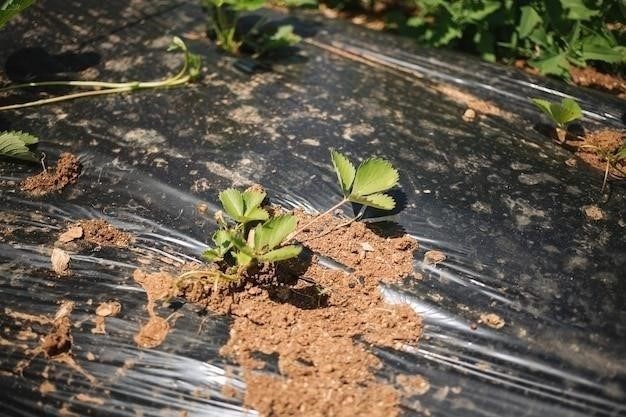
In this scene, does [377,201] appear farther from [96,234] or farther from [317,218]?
[96,234]

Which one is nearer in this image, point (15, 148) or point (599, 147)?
point (15, 148)

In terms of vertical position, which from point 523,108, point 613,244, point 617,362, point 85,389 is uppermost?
point 523,108

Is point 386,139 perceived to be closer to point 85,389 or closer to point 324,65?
point 324,65

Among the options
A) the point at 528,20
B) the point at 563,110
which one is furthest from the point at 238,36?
the point at 563,110

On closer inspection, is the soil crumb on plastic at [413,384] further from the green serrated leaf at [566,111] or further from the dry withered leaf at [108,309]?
the green serrated leaf at [566,111]

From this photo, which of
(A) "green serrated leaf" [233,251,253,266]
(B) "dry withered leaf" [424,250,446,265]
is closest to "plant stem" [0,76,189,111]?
(A) "green serrated leaf" [233,251,253,266]

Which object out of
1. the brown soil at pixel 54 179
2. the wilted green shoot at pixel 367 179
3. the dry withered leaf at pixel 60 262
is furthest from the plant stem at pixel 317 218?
the brown soil at pixel 54 179

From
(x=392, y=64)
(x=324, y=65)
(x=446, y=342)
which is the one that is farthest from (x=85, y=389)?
(x=392, y=64)
